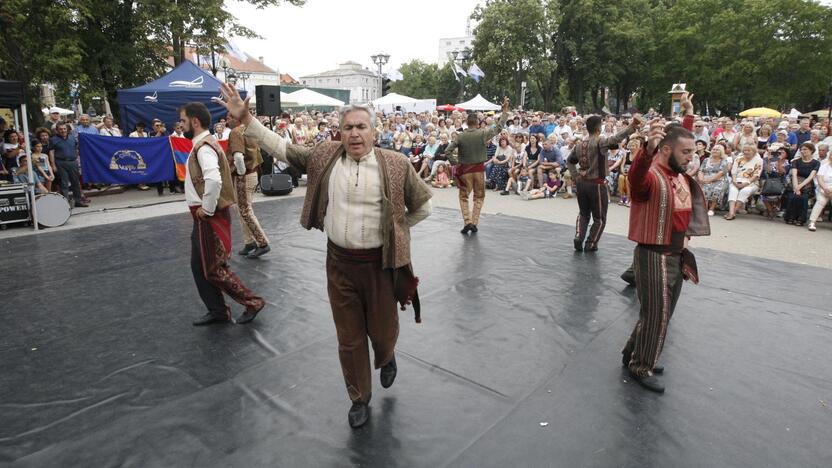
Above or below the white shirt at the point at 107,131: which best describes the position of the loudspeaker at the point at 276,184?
below

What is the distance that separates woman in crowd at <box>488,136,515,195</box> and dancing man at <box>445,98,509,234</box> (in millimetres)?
5005

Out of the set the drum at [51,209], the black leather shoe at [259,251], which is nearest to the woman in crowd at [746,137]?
the black leather shoe at [259,251]

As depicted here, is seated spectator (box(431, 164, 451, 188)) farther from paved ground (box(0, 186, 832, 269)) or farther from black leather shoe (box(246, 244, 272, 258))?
black leather shoe (box(246, 244, 272, 258))

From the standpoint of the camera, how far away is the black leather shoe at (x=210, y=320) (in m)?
4.45

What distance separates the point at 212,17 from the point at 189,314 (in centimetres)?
1496

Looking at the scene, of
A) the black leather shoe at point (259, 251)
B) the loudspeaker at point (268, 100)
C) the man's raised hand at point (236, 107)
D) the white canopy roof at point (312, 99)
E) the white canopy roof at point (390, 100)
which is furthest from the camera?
the white canopy roof at point (390, 100)

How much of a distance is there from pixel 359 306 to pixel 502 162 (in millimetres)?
10526

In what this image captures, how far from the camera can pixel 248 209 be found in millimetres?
6453

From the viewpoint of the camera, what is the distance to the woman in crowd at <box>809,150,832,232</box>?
28.5 ft

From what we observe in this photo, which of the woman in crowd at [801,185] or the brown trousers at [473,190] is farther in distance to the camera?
the woman in crowd at [801,185]

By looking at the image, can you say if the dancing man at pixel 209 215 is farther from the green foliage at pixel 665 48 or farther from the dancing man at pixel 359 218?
the green foliage at pixel 665 48

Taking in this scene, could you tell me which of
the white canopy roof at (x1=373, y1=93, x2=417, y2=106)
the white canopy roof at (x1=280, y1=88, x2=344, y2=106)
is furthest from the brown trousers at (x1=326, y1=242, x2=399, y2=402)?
the white canopy roof at (x1=373, y1=93, x2=417, y2=106)

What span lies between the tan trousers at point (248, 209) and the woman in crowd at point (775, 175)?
887 centimetres

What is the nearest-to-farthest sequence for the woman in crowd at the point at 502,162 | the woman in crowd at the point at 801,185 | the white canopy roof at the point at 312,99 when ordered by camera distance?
1. the woman in crowd at the point at 801,185
2. the woman in crowd at the point at 502,162
3. the white canopy roof at the point at 312,99
